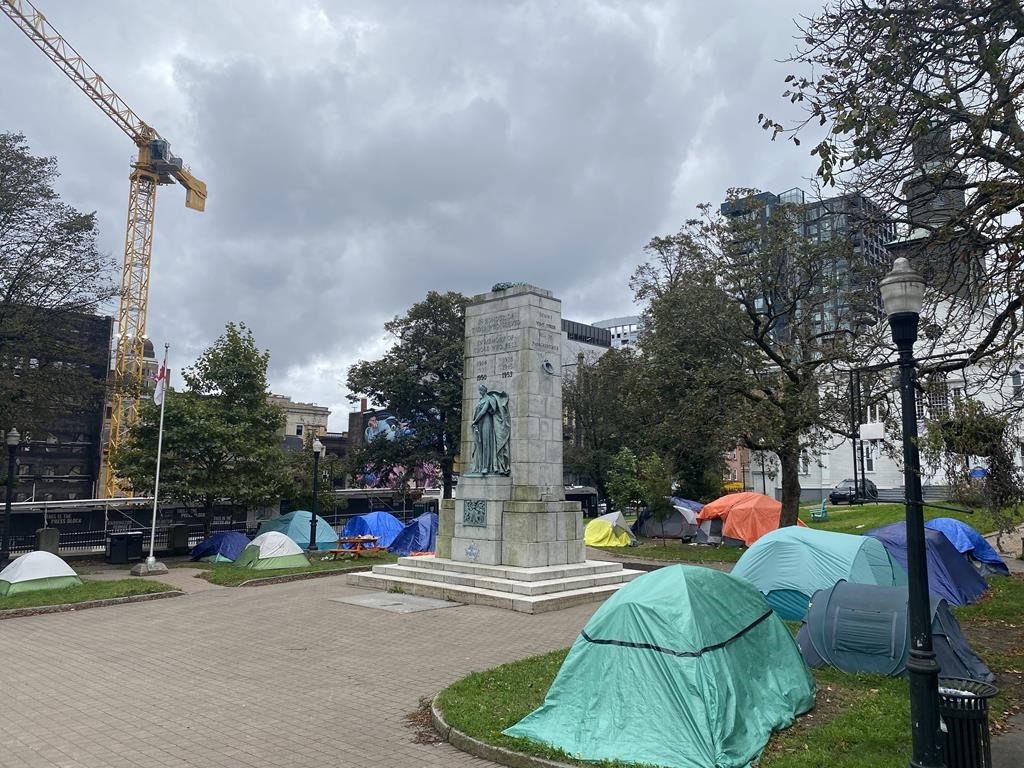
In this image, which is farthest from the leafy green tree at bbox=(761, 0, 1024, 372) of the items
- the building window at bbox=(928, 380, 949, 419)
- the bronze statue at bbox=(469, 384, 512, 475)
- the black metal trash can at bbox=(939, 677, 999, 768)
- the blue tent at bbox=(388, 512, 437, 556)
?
the blue tent at bbox=(388, 512, 437, 556)

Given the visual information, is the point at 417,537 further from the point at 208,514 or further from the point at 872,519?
the point at 872,519

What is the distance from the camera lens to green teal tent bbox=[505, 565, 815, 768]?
629 cm

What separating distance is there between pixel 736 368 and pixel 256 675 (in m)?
18.6

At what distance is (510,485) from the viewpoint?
16.4 meters

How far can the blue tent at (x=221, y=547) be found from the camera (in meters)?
24.3

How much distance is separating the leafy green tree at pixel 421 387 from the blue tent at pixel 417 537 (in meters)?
11.0

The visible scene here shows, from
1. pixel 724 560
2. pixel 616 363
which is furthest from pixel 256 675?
pixel 616 363

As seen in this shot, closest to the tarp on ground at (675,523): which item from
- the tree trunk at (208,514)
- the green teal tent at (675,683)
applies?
the tree trunk at (208,514)

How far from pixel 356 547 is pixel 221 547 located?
4.52 metres

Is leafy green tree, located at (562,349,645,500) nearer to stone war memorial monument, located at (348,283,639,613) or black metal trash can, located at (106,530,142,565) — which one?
stone war memorial monument, located at (348,283,639,613)

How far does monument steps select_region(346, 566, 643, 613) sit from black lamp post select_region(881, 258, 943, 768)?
903 centimetres

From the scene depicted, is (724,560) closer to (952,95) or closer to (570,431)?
(952,95)

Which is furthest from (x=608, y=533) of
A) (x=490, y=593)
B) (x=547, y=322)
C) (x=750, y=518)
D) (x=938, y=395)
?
(x=938, y=395)

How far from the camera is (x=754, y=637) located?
760 centimetres
